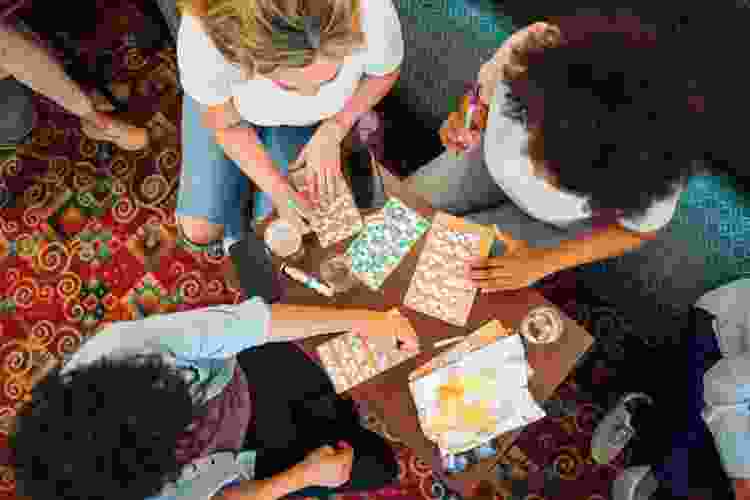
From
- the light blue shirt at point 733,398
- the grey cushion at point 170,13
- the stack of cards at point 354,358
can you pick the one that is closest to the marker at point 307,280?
the stack of cards at point 354,358

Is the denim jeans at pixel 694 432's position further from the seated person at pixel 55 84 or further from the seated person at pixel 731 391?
the seated person at pixel 55 84

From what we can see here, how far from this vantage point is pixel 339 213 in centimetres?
168

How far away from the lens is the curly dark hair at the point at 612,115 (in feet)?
4.17

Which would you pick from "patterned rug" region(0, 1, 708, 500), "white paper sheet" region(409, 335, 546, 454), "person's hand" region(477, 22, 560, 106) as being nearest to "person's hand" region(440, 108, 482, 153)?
"person's hand" region(477, 22, 560, 106)

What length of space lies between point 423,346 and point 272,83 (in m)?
0.75

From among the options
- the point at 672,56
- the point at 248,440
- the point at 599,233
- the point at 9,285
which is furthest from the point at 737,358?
the point at 9,285

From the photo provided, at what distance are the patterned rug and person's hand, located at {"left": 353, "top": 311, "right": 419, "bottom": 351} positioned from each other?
0.81 meters

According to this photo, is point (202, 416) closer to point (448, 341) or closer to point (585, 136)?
point (448, 341)

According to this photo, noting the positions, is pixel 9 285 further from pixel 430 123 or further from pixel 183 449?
pixel 430 123

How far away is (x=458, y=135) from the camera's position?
183cm

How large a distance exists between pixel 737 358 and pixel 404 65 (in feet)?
4.43

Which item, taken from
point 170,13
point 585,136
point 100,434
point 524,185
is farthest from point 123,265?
point 585,136

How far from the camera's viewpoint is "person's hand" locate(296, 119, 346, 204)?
1.71m

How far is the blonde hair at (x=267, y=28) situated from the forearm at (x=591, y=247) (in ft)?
2.48
